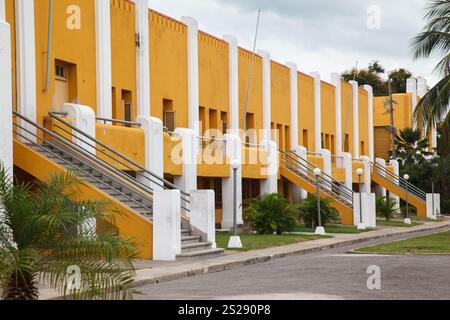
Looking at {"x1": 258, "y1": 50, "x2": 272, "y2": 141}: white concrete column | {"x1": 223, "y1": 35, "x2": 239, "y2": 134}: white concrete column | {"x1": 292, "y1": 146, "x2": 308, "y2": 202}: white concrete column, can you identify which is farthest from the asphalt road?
{"x1": 292, "y1": 146, "x2": 308, "y2": 202}: white concrete column

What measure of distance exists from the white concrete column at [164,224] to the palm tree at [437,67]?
41.2 ft

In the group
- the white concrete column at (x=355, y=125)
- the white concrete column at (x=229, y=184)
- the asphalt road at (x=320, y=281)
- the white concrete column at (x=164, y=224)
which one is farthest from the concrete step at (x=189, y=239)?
the white concrete column at (x=355, y=125)

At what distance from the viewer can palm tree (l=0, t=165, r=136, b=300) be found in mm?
11734

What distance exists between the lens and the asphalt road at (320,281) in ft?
46.7

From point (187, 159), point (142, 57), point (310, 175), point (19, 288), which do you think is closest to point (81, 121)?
point (142, 57)

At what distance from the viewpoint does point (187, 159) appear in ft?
102

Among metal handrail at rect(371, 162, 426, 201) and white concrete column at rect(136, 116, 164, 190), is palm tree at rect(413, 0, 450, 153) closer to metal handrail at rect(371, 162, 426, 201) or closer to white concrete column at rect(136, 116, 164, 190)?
white concrete column at rect(136, 116, 164, 190)

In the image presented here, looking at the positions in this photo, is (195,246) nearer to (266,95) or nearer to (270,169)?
(270,169)

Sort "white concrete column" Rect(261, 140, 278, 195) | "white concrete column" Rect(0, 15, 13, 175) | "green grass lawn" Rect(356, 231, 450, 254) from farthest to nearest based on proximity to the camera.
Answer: "white concrete column" Rect(261, 140, 278, 195), "green grass lawn" Rect(356, 231, 450, 254), "white concrete column" Rect(0, 15, 13, 175)

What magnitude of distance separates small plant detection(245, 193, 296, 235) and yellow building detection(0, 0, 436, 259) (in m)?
1.65

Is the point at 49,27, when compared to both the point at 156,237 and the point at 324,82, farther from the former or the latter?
the point at 324,82

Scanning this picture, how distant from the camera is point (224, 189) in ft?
116

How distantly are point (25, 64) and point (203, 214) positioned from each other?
6.24 metres

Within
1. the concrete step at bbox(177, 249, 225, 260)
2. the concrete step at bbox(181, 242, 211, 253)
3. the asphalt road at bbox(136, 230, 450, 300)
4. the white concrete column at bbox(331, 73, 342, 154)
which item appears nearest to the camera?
the asphalt road at bbox(136, 230, 450, 300)
